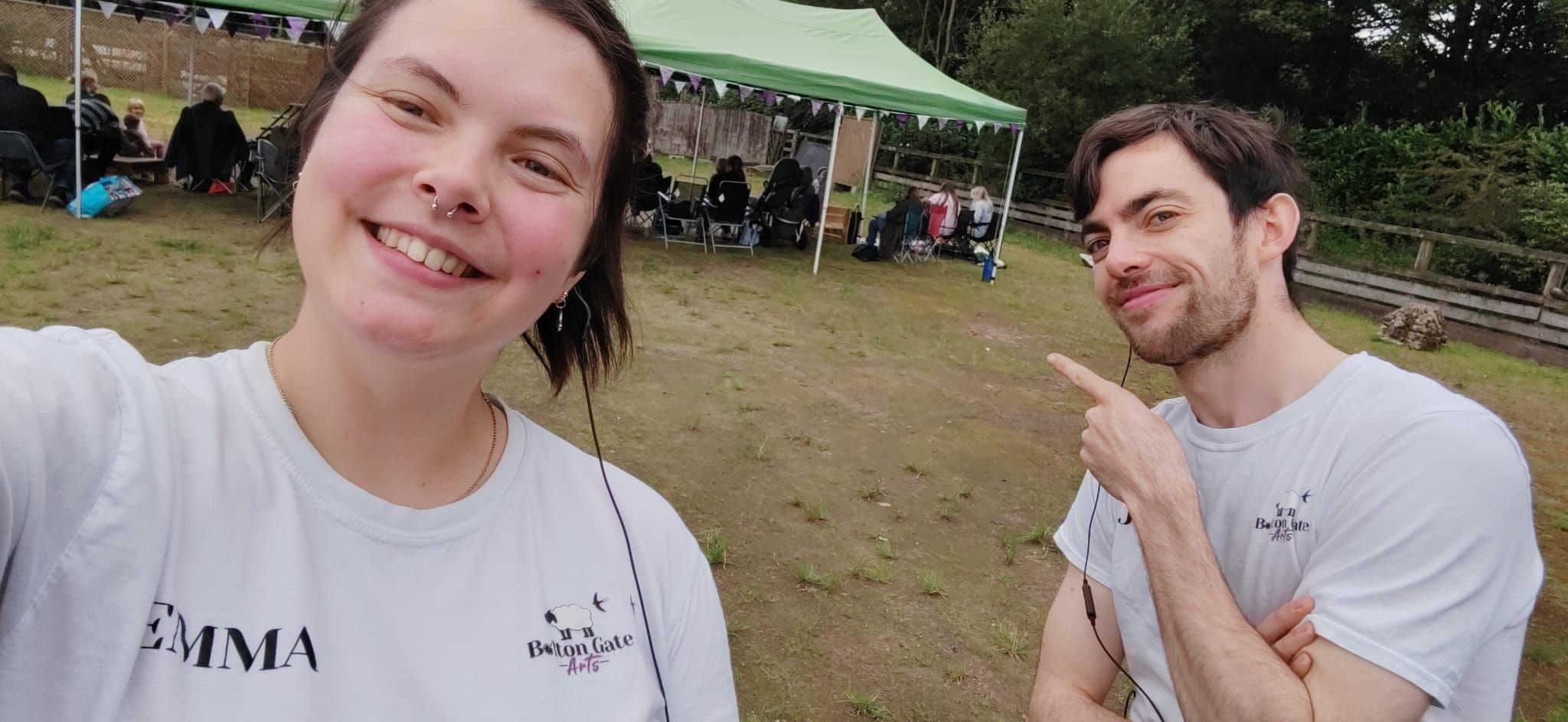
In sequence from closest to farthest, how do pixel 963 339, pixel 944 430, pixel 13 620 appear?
pixel 13 620 → pixel 944 430 → pixel 963 339

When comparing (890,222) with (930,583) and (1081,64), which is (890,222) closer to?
(930,583)

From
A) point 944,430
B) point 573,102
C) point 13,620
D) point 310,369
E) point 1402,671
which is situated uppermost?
point 573,102

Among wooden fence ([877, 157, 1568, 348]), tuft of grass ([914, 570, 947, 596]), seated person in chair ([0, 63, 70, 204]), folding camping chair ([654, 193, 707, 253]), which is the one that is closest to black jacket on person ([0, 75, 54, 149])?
seated person in chair ([0, 63, 70, 204])

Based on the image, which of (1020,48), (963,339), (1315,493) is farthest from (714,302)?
(1020,48)

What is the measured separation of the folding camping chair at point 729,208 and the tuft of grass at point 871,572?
807 centimetres

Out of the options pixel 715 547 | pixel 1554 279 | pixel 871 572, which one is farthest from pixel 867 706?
pixel 1554 279

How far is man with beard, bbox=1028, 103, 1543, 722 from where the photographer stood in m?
1.39

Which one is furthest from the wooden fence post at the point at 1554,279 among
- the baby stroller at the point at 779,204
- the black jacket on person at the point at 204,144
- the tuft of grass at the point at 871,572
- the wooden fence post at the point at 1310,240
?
the black jacket on person at the point at 204,144

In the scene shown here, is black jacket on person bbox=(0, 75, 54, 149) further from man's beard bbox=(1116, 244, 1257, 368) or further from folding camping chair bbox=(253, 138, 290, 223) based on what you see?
man's beard bbox=(1116, 244, 1257, 368)

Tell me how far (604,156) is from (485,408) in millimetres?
411

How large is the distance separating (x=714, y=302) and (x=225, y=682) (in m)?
7.77

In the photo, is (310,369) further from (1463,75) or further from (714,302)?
(1463,75)

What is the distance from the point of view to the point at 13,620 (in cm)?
81

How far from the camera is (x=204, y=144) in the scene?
1020 centimetres
